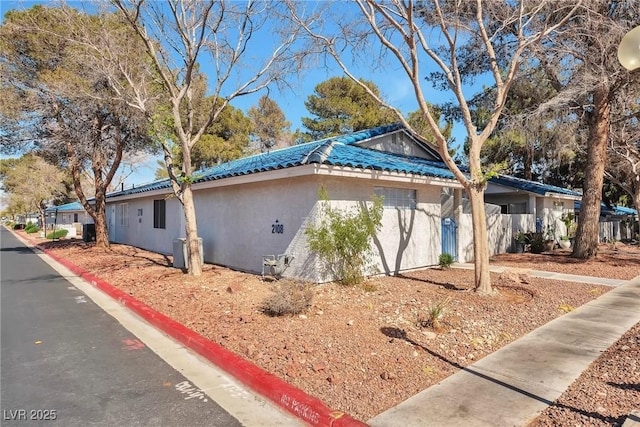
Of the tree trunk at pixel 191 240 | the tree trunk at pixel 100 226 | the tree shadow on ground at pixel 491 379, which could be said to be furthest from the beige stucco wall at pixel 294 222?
the tree trunk at pixel 100 226

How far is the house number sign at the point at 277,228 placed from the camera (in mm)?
10383

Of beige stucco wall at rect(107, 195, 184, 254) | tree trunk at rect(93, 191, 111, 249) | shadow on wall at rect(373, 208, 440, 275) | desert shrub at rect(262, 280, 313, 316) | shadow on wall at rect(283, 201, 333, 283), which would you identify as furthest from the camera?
tree trunk at rect(93, 191, 111, 249)

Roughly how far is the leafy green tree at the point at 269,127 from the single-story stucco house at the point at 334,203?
1720cm

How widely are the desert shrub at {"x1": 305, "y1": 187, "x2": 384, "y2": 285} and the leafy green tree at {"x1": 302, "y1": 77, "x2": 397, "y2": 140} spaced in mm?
18983

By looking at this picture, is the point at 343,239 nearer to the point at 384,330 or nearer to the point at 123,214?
the point at 384,330

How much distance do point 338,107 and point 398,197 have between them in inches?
728

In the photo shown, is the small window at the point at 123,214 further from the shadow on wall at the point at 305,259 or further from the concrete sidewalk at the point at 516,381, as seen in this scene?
the concrete sidewalk at the point at 516,381

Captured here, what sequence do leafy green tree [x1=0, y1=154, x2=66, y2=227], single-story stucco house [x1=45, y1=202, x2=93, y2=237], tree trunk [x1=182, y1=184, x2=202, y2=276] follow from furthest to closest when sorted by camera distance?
leafy green tree [x1=0, y1=154, x2=66, y2=227] → single-story stucco house [x1=45, y1=202, x2=93, y2=237] → tree trunk [x1=182, y1=184, x2=202, y2=276]

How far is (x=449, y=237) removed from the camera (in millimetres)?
A: 13641

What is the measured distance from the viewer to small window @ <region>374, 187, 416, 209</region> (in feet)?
35.9

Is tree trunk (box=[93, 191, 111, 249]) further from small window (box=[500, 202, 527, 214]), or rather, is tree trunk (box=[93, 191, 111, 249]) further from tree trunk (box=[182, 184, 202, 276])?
small window (box=[500, 202, 527, 214])

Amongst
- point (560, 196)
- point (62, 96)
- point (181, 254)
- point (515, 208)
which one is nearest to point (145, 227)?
point (62, 96)

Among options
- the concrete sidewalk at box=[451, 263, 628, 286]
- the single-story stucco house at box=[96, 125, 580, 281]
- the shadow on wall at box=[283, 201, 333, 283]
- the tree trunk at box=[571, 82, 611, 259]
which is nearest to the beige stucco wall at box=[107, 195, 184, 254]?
the single-story stucco house at box=[96, 125, 580, 281]

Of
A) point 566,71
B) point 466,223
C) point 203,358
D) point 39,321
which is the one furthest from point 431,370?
point 566,71
